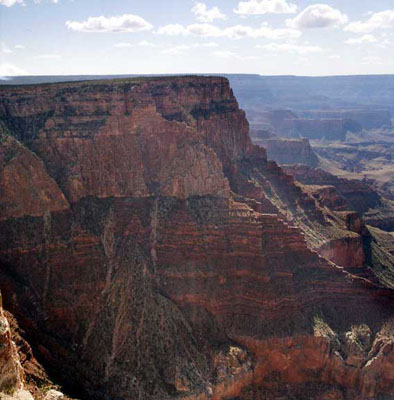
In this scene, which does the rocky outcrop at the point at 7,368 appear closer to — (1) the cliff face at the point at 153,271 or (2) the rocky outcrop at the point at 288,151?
(1) the cliff face at the point at 153,271

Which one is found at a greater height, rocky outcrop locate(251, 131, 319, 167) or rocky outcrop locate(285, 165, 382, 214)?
rocky outcrop locate(251, 131, 319, 167)

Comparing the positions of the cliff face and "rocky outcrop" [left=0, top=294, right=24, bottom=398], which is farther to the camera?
the cliff face

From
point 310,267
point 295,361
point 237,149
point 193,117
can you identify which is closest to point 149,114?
point 193,117

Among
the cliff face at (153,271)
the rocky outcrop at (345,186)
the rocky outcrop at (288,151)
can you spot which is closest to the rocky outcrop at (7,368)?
the cliff face at (153,271)

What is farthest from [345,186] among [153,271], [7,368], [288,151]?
[7,368]

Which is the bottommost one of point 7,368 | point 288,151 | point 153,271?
point 153,271

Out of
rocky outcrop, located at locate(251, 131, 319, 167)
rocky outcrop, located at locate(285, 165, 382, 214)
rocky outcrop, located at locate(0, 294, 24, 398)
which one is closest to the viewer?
rocky outcrop, located at locate(0, 294, 24, 398)

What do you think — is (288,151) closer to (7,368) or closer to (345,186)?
(345,186)

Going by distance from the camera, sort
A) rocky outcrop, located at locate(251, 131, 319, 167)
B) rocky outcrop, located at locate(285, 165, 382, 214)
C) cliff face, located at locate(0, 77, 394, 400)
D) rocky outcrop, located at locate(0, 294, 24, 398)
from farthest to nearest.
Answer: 1. rocky outcrop, located at locate(251, 131, 319, 167)
2. rocky outcrop, located at locate(285, 165, 382, 214)
3. cliff face, located at locate(0, 77, 394, 400)
4. rocky outcrop, located at locate(0, 294, 24, 398)

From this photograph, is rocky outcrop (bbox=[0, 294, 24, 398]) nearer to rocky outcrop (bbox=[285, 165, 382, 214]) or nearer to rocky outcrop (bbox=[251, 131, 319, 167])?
rocky outcrop (bbox=[285, 165, 382, 214])

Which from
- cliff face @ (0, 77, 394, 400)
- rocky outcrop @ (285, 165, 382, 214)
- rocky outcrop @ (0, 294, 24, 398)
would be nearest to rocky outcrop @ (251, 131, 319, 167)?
rocky outcrop @ (285, 165, 382, 214)
